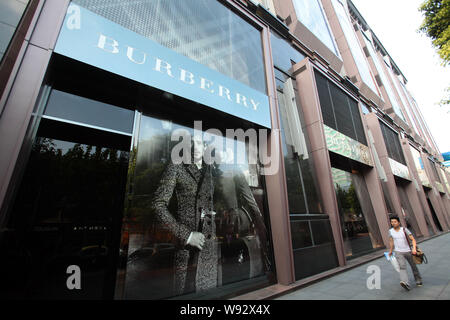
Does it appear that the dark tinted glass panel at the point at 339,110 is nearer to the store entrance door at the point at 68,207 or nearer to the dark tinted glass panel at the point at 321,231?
the dark tinted glass panel at the point at 321,231

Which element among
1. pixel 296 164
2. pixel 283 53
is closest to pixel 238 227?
pixel 296 164

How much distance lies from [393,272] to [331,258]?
A: 5.06 ft

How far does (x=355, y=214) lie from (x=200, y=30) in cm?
979

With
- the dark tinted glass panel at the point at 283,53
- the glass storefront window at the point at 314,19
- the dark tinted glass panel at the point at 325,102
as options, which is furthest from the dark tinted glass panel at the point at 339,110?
the glass storefront window at the point at 314,19

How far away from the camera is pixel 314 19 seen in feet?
38.8

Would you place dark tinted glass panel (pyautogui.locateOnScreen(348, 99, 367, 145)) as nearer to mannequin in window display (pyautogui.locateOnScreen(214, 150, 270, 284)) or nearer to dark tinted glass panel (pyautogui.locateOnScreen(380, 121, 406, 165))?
dark tinted glass panel (pyautogui.locateOnScreen(380, 121, 406, 165))

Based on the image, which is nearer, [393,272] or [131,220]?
[131,220]

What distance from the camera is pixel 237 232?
477 cm

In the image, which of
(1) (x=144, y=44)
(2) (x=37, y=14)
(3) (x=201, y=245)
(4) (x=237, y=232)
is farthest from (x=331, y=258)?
(2) (x=37, y=14)

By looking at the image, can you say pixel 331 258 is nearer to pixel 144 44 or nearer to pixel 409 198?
pixel 144 44

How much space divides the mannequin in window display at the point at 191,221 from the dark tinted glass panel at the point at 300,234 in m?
2.39

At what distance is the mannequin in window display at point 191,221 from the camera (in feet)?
12.6

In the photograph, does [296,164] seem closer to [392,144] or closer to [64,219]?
[64,219]
